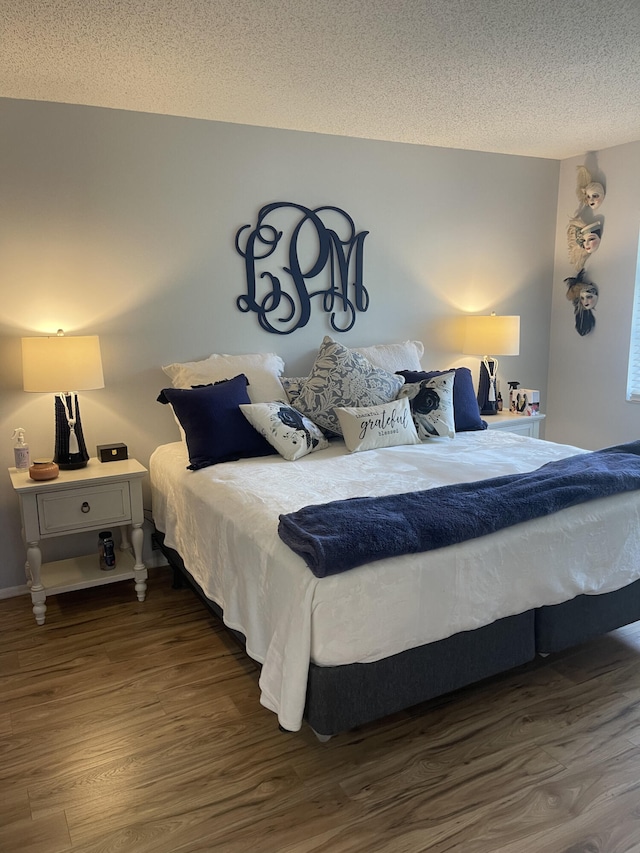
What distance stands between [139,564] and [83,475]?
1.67 ft

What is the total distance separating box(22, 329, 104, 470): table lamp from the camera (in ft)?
9.16

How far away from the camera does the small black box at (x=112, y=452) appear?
10.2 feet

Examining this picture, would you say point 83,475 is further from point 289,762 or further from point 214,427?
point 289,762

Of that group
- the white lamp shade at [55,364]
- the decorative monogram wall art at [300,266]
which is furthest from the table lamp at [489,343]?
the white lamp shade at [55,364]

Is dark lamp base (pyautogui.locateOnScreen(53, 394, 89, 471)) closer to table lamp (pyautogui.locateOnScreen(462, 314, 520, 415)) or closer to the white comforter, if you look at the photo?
the white comforter

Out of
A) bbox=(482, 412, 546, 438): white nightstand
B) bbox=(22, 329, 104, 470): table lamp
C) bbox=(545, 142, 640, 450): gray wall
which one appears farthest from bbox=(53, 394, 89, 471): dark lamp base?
bbox=(545, 142, 640, 450): gray wall

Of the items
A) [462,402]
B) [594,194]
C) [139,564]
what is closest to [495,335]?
[462,402]

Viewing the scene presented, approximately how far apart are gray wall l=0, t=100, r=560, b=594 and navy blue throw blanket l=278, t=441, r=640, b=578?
1634mm

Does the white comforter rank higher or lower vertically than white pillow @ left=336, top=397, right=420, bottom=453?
lower

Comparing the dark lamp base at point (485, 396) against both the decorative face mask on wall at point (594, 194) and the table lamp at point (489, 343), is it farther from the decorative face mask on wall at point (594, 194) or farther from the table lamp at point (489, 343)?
the decorative face mask on wall at point (594, 194)

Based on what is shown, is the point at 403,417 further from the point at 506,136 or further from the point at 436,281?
the point at 506,136

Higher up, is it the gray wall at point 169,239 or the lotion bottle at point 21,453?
the gray wall at point 169,239

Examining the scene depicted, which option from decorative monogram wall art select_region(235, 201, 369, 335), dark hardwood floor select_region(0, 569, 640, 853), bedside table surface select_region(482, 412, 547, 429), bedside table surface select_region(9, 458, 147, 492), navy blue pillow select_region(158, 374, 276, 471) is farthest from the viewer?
bedside table surface select_region(482, 412, 547, 429)

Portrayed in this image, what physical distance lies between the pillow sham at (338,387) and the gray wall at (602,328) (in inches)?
71.2
